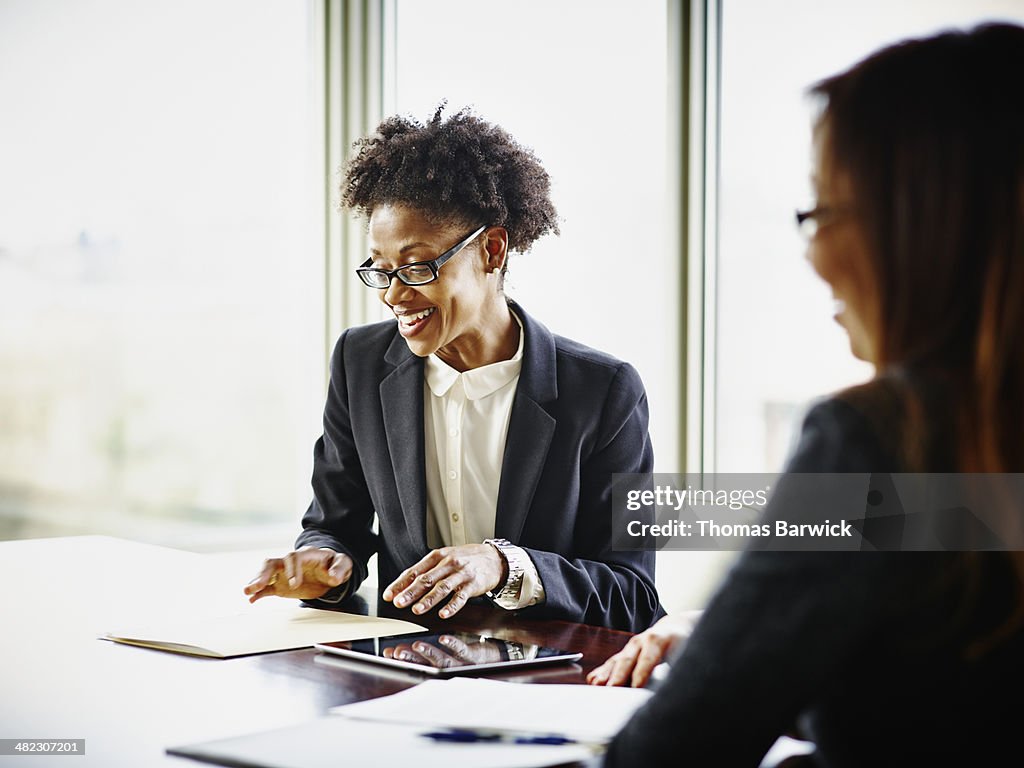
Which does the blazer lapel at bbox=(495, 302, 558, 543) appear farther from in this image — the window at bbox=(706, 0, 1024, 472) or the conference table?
the window at bbox=(706, 0, 1024, 472)

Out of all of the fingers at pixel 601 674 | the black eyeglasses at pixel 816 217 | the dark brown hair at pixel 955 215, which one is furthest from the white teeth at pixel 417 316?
the dark brown hair at pixel 955 215

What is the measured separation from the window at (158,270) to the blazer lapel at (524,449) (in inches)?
98.2

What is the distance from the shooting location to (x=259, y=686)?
126 centimetres

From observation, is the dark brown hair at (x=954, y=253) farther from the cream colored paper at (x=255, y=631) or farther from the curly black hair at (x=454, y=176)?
the curly black hair at (x=454, y=176)

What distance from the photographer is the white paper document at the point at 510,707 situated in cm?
105

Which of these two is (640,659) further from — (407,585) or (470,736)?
(407,585)

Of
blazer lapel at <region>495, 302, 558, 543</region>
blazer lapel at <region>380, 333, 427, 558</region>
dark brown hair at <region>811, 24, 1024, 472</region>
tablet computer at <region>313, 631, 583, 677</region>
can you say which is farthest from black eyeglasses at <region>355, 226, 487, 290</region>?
dark brown hair at <region>811, 24, 1024, 472</region>

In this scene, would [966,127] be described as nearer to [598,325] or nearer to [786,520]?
[786,520]

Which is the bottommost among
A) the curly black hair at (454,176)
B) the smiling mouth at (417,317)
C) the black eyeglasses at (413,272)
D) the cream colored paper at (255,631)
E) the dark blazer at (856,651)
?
the cream colored paper at (255,631)

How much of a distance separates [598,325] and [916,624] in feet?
10.4

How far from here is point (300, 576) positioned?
1.74 m

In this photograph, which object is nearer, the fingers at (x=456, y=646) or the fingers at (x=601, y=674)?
the fingers at (x=601, y=674)

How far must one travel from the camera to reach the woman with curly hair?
2.02m

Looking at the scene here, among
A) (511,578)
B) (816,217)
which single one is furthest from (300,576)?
(816,217)
